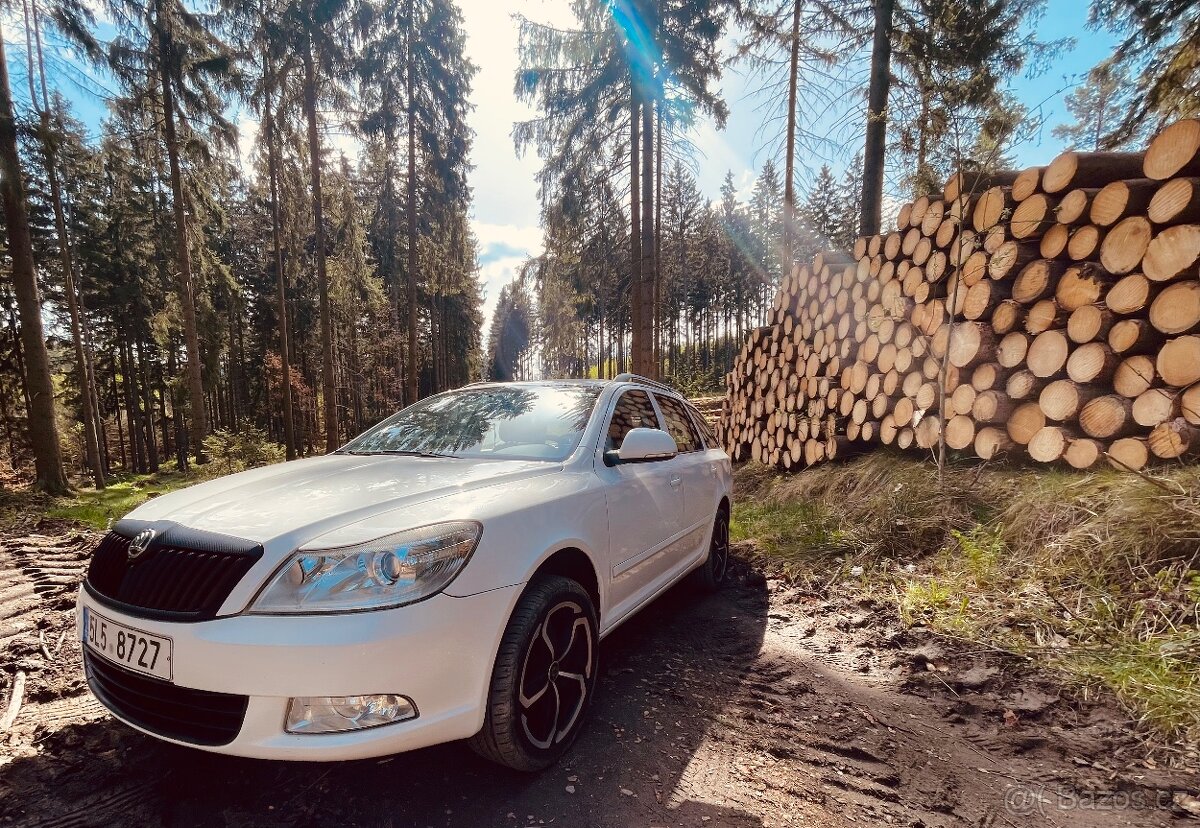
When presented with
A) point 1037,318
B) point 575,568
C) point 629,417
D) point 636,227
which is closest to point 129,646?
point 575,568

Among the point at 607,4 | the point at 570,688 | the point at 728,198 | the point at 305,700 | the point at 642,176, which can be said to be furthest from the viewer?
the point at 728,198

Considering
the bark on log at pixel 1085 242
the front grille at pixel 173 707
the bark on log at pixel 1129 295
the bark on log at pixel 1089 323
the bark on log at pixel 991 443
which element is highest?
the bark on log at pixel 1085 242

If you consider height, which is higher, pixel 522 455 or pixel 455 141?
pixel 455 141

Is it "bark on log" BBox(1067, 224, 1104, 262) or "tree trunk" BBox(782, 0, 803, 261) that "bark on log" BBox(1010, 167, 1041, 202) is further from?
"tree trunk" BBox(782, 0, 803, 261)

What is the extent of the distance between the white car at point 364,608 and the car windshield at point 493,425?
0.71 ft

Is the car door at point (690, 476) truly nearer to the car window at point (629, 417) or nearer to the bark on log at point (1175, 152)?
the car window at point (629, 417)

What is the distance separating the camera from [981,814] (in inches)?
74.1

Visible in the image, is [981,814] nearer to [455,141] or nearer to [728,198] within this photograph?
[455,141]

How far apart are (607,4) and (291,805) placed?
12.4 meters

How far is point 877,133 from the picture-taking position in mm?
8828

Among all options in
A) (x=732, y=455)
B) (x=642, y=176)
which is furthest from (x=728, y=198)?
(x=732, y=455)

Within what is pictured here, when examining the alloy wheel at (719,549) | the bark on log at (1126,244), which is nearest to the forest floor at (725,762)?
the alloy wheel at (719,549)

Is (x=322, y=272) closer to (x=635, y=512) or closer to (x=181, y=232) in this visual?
(x=181, y=232)

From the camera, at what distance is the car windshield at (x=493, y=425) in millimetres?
2857
